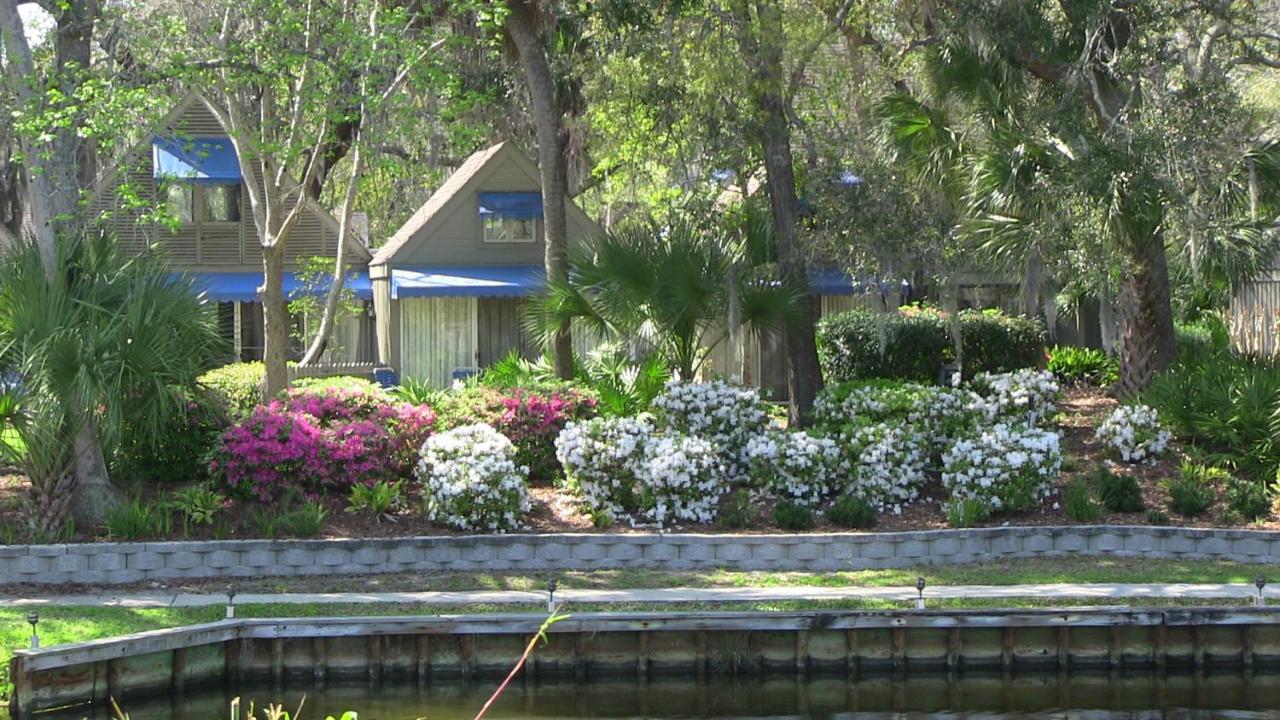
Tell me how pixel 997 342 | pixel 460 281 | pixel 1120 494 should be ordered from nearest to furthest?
pixel 1120 494
pixel 997 342
pixel 460 281

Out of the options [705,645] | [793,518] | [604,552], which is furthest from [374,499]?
[705,645]

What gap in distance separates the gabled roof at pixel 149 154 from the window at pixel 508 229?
3.48 meters

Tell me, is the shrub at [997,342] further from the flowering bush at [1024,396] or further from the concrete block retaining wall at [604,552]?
the concrete block retaining wall at [604,552]

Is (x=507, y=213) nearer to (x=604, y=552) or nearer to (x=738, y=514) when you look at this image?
(x=738, y=514)

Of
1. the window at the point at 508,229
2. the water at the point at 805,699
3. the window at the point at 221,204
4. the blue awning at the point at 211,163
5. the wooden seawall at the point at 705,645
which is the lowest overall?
the water at the point at 805,699

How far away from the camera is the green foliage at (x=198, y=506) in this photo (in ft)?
50.3

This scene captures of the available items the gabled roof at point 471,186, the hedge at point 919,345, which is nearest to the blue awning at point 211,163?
the gabled roof at point 471,186

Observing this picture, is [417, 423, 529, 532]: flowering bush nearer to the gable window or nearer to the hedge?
the hedge

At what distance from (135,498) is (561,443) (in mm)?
4394

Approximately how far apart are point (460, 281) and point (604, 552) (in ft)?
46.5

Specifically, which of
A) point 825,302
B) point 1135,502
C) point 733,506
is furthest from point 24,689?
point 825,302

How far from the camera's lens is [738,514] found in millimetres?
16094

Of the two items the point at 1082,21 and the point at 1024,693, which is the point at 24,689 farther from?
the point at 1082,21

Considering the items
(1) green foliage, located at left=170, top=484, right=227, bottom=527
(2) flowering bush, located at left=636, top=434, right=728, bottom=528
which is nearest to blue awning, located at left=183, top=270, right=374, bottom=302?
(1) green foliage, located at left=170, top=484, right=227, bottom=527
